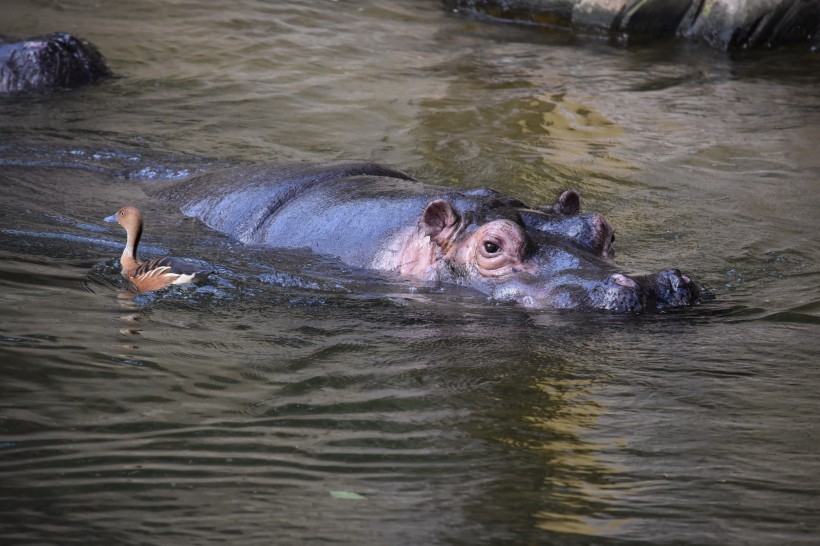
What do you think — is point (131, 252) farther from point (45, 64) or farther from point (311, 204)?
point (45, 64)

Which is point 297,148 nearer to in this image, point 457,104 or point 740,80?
point 457,104

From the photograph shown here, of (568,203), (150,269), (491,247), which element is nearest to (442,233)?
(491,247)

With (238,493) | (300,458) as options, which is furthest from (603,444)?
(238,493)

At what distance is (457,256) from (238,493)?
2649mm

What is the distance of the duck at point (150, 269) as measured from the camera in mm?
4984

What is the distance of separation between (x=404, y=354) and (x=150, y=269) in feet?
4.67

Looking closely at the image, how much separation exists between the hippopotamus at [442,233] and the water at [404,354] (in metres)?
0.12

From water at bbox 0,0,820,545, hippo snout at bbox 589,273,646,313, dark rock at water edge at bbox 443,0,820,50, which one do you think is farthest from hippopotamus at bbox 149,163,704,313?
dark rock at water edge at bbox 443,0,820,50

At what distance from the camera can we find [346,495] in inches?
117

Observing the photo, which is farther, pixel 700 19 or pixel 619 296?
pixel 700 19

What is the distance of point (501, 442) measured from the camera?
134 inches

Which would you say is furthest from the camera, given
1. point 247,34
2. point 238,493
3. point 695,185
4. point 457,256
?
point 247,34

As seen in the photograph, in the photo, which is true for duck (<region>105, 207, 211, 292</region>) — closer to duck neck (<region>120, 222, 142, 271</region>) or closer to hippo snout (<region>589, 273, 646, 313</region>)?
duck neck (<region>120, 222, 142, 271</region>)

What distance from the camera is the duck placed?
16.4 ft
